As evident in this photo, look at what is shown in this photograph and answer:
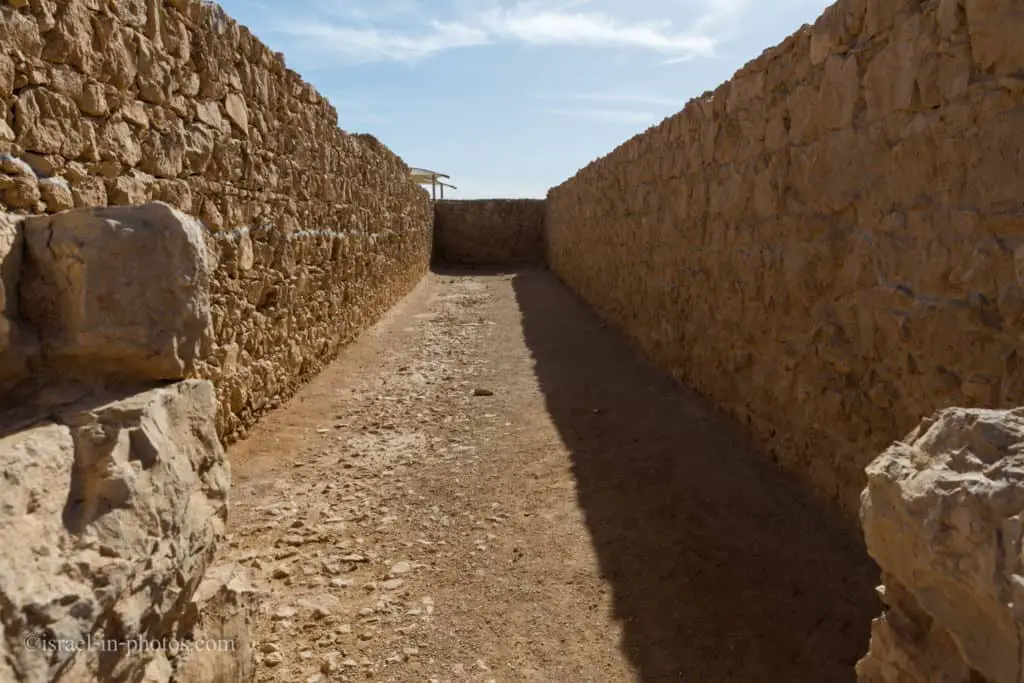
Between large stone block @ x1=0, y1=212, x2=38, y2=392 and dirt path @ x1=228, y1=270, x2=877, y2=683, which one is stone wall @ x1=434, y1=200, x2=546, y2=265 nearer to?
dirt path @ x1=228, y1=270, x2=877, y2=683

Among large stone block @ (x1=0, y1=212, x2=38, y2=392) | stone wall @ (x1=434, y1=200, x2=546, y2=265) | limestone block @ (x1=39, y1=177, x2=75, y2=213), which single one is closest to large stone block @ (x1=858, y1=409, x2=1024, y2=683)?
large stone block @ (x1=0, y1=212, x2=38, y2=392)

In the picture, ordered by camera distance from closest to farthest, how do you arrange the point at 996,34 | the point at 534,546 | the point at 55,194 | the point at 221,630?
the point at 221,630 → the point at 996,34 → the point at 55,194 → the point at 534,546

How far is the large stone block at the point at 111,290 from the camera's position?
1.76 meters

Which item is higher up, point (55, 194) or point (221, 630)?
point (55, 194)

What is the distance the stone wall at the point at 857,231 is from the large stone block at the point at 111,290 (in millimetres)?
2610

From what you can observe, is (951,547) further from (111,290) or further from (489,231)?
(489,231)

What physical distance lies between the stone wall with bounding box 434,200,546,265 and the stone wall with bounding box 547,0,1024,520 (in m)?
14.1

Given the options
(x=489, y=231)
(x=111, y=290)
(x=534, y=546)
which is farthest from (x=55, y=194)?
(x=489, y=231)

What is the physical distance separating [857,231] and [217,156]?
3699 mm

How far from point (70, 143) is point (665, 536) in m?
3.16

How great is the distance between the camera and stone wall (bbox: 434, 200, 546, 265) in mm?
19578

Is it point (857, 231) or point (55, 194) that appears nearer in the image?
point (55, 194)

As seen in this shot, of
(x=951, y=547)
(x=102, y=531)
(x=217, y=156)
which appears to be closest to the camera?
(x=951, y=547)

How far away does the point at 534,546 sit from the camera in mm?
3283
